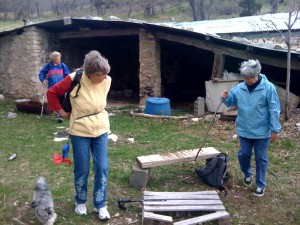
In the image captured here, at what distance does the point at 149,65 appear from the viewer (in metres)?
10.2

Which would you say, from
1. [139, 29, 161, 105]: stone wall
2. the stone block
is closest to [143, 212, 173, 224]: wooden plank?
the stone block

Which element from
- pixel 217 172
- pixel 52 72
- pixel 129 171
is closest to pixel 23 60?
pixel 52 72

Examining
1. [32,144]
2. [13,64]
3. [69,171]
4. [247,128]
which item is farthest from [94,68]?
[13,64]

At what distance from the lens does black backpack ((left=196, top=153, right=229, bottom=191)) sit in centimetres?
477

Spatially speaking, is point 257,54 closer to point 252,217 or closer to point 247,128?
point 247,128

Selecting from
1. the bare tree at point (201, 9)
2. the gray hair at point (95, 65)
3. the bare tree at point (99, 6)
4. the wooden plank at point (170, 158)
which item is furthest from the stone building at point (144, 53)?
the bare tree at point (99, 6)

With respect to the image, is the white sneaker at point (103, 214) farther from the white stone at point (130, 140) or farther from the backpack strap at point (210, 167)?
the white stone at point (130, 140)

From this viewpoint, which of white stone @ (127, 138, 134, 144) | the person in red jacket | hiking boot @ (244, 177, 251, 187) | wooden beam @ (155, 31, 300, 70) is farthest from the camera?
wooden beam @ (155, 31, 300, 70)

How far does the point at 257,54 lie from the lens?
884cm

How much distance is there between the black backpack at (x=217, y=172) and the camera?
15.7 feet

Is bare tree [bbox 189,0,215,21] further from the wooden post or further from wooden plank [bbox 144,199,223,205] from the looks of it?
wooden plank [bbox 144,199,223,205]

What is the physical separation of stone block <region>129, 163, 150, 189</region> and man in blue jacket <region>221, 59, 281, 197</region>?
3.91 ft

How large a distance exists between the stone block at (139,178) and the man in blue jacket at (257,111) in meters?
1.19

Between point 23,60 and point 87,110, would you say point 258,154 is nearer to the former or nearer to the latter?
point 87,110
